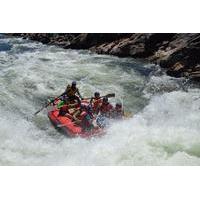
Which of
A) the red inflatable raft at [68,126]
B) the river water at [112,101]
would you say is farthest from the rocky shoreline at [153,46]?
the red inflatable raft at [68,126]

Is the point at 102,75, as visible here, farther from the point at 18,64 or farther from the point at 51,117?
the point at 51,117

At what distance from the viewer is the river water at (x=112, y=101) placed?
30.6ft

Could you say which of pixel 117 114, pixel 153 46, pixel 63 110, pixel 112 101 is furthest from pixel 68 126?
pixel 153 46

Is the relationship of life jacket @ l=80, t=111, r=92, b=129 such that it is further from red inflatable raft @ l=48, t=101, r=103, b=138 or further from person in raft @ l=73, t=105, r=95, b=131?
red inflatable raft @ l=48, t=101, r=103, b=138

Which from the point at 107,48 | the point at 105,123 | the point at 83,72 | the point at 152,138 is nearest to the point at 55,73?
the point at 83,72

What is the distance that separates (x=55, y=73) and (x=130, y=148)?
8.22m

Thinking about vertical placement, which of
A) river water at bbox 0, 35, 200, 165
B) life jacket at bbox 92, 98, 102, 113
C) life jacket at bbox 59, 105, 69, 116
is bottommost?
river water at bbox 0, 35, 200, 165

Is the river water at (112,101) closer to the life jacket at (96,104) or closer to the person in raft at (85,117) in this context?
the person in raft at (85,117)

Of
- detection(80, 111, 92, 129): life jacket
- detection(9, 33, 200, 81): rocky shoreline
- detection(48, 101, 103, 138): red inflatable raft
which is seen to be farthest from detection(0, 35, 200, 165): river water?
detection(9, 33, 200, 81): rocky shoreline

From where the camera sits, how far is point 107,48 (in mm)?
21703

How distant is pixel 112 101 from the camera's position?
14.0 metres

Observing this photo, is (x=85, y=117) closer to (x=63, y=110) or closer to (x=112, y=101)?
(x=63, y=110)

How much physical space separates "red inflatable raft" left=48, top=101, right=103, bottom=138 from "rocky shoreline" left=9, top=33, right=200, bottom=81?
671 centimetres

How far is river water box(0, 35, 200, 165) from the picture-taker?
30.6ft
